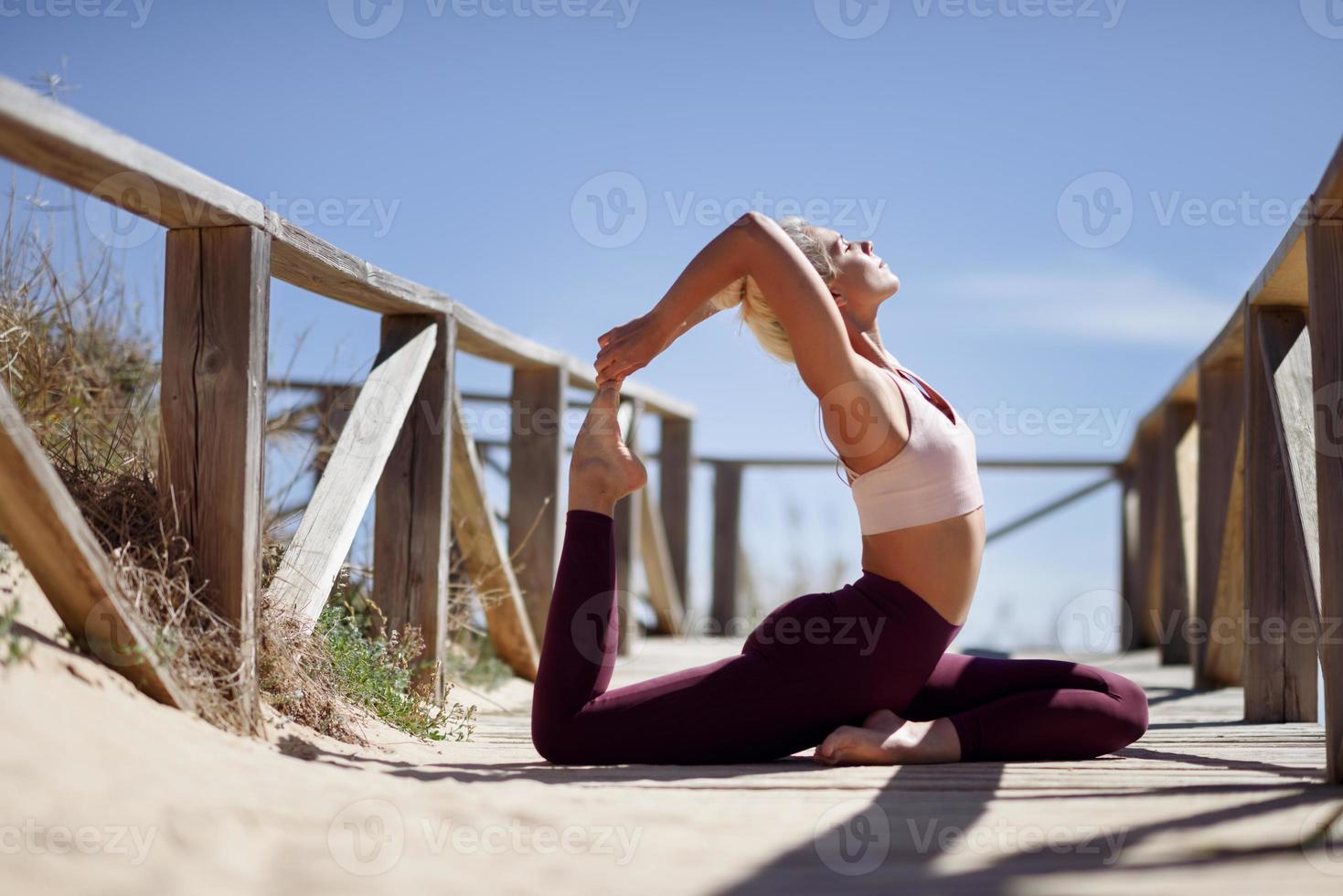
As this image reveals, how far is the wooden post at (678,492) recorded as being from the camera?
712 cm

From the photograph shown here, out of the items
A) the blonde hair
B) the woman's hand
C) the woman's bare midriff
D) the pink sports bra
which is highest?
the blonde hair

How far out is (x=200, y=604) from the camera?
6.66 ft

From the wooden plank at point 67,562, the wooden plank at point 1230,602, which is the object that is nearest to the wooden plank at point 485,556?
the wooden plank at point 67,562

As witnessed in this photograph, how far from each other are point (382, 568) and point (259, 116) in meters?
2.38

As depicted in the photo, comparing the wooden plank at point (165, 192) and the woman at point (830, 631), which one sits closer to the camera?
the wooden plank at point (165, 192)

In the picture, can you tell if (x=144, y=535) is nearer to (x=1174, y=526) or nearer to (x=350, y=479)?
(x=350, y=479)

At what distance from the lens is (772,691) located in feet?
7.41

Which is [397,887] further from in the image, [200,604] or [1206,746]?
[1206,746]

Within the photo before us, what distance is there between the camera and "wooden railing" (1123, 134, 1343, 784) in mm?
2121

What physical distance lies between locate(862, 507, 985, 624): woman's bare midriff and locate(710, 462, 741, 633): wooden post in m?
5.21

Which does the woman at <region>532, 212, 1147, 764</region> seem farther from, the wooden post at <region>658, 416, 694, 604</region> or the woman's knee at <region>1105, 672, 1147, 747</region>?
the wooden post at <region>658, 416, 694, 604</region>

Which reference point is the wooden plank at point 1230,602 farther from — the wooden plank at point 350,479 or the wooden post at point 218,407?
the wooden post at point 218,407

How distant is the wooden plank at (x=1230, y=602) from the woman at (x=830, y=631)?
5.91 ft

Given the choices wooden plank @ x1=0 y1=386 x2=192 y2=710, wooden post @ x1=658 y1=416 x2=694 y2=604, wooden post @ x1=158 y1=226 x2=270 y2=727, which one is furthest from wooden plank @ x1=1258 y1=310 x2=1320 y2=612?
wooden post @ x1=658 y1=416 x2=694 y2=604
